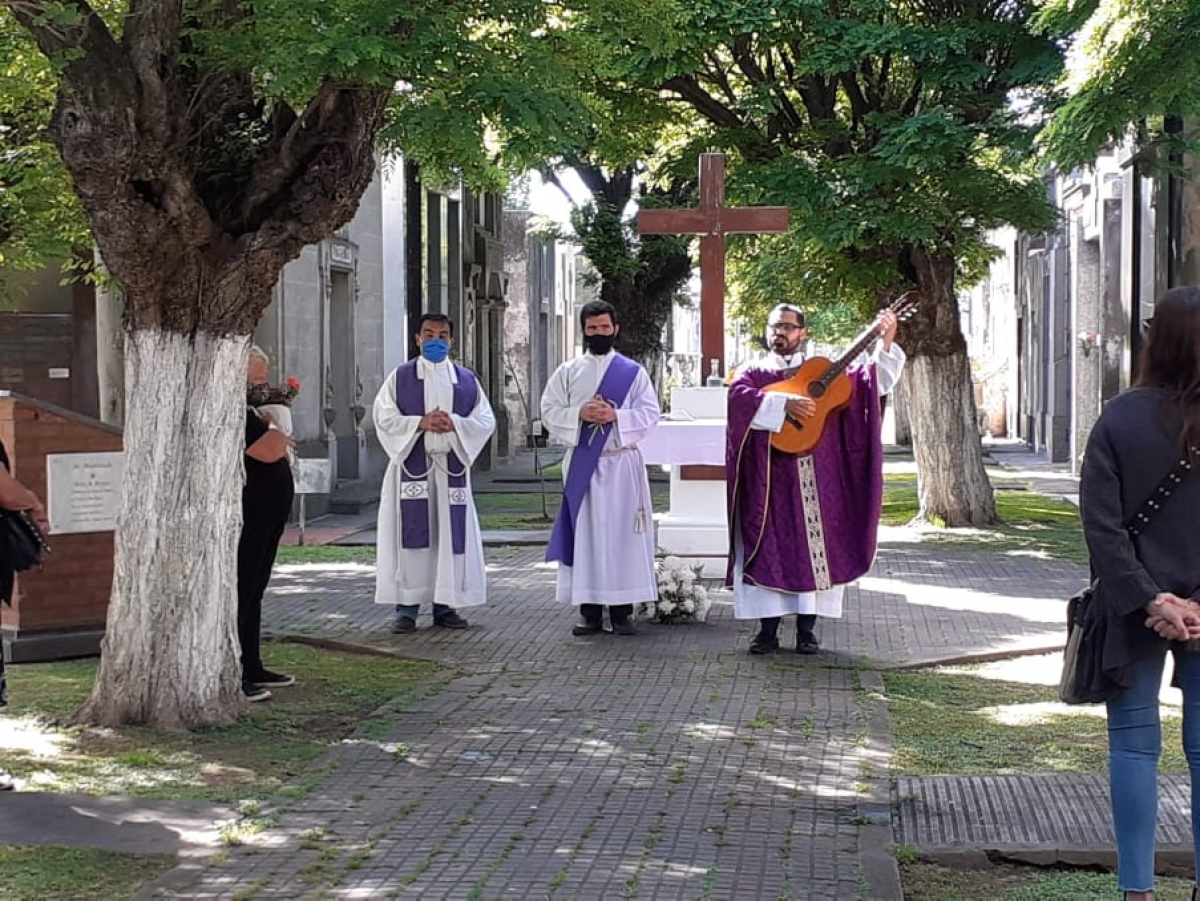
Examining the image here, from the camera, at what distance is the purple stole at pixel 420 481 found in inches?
449

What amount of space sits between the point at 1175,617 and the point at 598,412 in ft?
21.0

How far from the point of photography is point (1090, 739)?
7.91 meters

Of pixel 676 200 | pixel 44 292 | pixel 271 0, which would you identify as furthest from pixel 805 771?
pixel 676 200

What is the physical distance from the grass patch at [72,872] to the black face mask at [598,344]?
5.99 m

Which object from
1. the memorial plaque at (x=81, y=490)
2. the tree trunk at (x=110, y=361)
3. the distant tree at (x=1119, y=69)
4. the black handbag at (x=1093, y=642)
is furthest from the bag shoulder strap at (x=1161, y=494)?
the tree trunk at (x=110, y=361)

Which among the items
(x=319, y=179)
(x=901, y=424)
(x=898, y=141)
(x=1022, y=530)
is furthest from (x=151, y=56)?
(x=901, y=424)

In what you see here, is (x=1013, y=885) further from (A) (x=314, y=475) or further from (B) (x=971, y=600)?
(A) (x=314, y=475)

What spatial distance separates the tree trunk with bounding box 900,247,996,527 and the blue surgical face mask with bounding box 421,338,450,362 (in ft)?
25.3

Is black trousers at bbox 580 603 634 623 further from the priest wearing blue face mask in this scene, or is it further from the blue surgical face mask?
the blue surgical face mask

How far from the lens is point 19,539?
7129 mm

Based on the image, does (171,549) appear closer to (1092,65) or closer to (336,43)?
(336,43)

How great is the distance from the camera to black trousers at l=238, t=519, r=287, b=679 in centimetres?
916

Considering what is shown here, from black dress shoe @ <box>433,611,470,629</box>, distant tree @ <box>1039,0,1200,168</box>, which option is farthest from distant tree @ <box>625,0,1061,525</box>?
black dress shoe @ <box>433,611,470,629</box>

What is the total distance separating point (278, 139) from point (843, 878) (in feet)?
14.9
